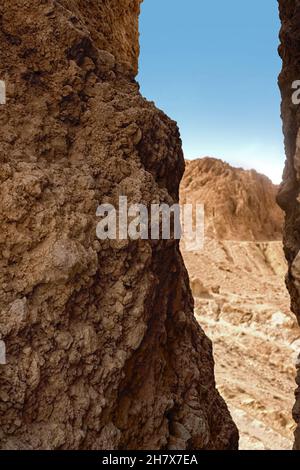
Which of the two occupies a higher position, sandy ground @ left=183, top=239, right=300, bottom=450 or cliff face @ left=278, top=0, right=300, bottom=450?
cliff face @ left=278, top=0, right=300, bottom=450

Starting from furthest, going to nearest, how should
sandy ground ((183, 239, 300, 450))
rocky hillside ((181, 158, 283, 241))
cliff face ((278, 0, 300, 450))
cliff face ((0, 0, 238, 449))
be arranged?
rocky hillside ((181, 158, 283, 241)) < sandy ground ((183, 239, 300, 450)) < cliff face ((278, 0, 300, 450)) < cliff face ((0, 0, 238, 449))

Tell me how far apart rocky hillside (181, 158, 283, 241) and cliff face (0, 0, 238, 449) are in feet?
75.9

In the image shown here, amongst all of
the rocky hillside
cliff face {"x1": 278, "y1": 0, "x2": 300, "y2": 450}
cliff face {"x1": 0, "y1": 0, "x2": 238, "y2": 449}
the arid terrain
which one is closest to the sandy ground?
the arid terrain

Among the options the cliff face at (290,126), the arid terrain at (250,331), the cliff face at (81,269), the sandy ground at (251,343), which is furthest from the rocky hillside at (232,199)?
the cliff face at (81,269)

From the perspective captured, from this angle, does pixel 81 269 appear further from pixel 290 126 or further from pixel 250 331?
pixel 250 331

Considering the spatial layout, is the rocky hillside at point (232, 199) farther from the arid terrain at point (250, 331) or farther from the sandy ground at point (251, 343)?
the sandy ground at point (251, 343)

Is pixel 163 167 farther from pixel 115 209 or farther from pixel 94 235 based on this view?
pixel 94 235

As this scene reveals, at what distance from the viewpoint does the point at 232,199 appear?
29.6 metres

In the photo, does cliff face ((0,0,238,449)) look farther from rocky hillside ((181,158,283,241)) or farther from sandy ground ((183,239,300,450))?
rocky hillside ((181,158,283,241))

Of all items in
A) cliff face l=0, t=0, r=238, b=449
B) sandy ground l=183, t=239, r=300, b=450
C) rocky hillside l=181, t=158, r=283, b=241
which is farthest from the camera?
rocky hillside l=181, t=158, r=283, b=241

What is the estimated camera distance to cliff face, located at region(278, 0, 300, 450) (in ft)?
13.3

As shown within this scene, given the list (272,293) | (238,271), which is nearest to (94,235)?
(272,293)

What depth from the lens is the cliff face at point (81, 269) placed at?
2.28 meters

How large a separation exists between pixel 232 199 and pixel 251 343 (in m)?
18.8
